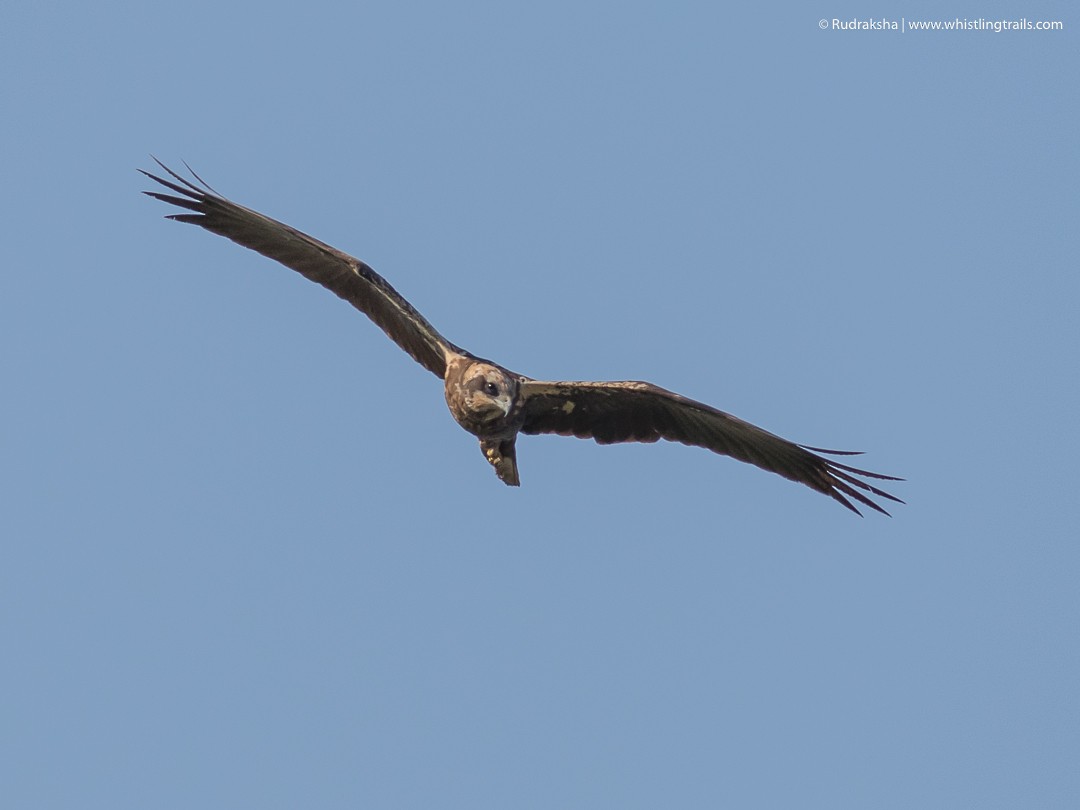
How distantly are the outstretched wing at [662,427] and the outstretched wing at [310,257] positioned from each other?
3.30 feet

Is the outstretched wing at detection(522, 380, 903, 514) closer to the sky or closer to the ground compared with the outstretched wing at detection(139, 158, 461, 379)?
closer to the ground

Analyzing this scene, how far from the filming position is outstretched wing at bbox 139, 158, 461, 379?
12086 millimetres

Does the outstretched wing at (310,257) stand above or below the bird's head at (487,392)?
above

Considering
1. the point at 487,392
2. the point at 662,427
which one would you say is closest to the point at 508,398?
the point at 487,392

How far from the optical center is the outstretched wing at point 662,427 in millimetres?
11688

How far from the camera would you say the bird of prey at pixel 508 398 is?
11438 mm

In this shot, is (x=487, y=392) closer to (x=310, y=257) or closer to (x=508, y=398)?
(x=508, y=398)

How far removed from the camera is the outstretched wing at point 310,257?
39.7 ft

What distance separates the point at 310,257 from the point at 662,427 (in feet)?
11.0

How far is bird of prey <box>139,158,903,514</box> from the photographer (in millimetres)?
11438

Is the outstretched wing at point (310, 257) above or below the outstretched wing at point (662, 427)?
above

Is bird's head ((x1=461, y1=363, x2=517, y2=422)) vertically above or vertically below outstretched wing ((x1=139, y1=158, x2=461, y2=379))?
below

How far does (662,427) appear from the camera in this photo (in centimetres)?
1201

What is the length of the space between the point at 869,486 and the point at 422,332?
386 centimetres
